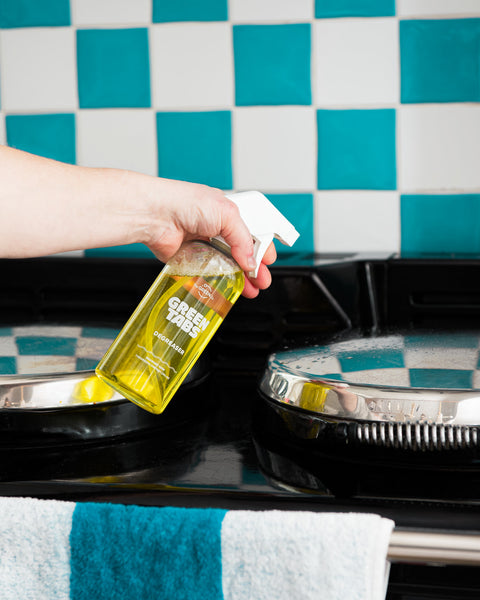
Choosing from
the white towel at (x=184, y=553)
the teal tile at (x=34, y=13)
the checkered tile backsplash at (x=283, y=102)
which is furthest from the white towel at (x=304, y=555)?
the teal tile at (x=34, y=13)

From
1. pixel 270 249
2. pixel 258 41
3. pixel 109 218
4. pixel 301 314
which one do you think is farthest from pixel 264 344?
pixel 258 41

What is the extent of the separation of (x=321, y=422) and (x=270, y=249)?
167mm

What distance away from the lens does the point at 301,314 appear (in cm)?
87

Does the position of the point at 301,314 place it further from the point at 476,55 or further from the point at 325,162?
the point at 476,55

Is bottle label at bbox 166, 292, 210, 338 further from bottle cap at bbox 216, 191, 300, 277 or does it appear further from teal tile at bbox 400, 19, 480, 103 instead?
teal tile at bbox 400, 19, 480, 103

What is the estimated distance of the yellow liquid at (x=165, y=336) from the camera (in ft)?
1.84

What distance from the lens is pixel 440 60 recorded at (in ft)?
3.42

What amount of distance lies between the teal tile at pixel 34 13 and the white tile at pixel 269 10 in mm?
282

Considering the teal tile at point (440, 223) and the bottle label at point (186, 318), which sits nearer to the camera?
the bottle label at point (186, 318)

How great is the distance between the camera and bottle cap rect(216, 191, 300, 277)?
59 centimetres

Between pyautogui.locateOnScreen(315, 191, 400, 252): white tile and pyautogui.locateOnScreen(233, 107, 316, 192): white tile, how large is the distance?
0.05 metres

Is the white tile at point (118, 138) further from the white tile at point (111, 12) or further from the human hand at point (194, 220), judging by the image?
the human hand at point (194, 220)

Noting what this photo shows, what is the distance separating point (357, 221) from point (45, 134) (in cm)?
54

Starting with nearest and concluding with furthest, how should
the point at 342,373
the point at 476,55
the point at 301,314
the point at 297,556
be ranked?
the point at 297,556, the point at 342,373, the point at 301,314, the point at 476,55
